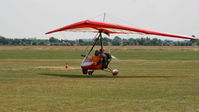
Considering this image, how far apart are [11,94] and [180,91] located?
528cm

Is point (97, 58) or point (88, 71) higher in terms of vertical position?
point (97, 58)

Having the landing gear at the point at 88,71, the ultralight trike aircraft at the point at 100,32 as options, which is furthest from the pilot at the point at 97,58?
the landing gear at the point at 88,71

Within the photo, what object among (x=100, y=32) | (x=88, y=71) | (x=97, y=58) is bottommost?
(x=88, y=71)

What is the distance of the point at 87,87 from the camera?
17.5 m

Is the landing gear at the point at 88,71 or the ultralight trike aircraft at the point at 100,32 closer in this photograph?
the ultralight trike aircraft at the point at 100,32

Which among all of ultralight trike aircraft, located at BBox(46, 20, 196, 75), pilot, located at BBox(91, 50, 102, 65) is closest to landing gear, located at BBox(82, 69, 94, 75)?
ultralight trike aircraft, located at BBox(46, 20, 196, 75)

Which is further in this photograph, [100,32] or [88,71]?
[100,32]

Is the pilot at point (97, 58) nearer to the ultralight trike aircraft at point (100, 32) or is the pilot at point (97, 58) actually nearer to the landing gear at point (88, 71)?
the ultralight trike aircraft at point (100, 32)

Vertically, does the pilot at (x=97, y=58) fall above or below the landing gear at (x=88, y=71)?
above

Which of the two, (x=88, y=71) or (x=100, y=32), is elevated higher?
(x=100, y=32)

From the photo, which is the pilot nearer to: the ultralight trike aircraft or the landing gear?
the ultralight trike aircraft

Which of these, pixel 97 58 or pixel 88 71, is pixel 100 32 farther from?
pixel 88 71

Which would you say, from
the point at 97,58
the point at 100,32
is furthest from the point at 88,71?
the point at 100,32

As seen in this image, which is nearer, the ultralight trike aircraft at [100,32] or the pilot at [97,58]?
the ultralight trike aircraft at [100,32]
